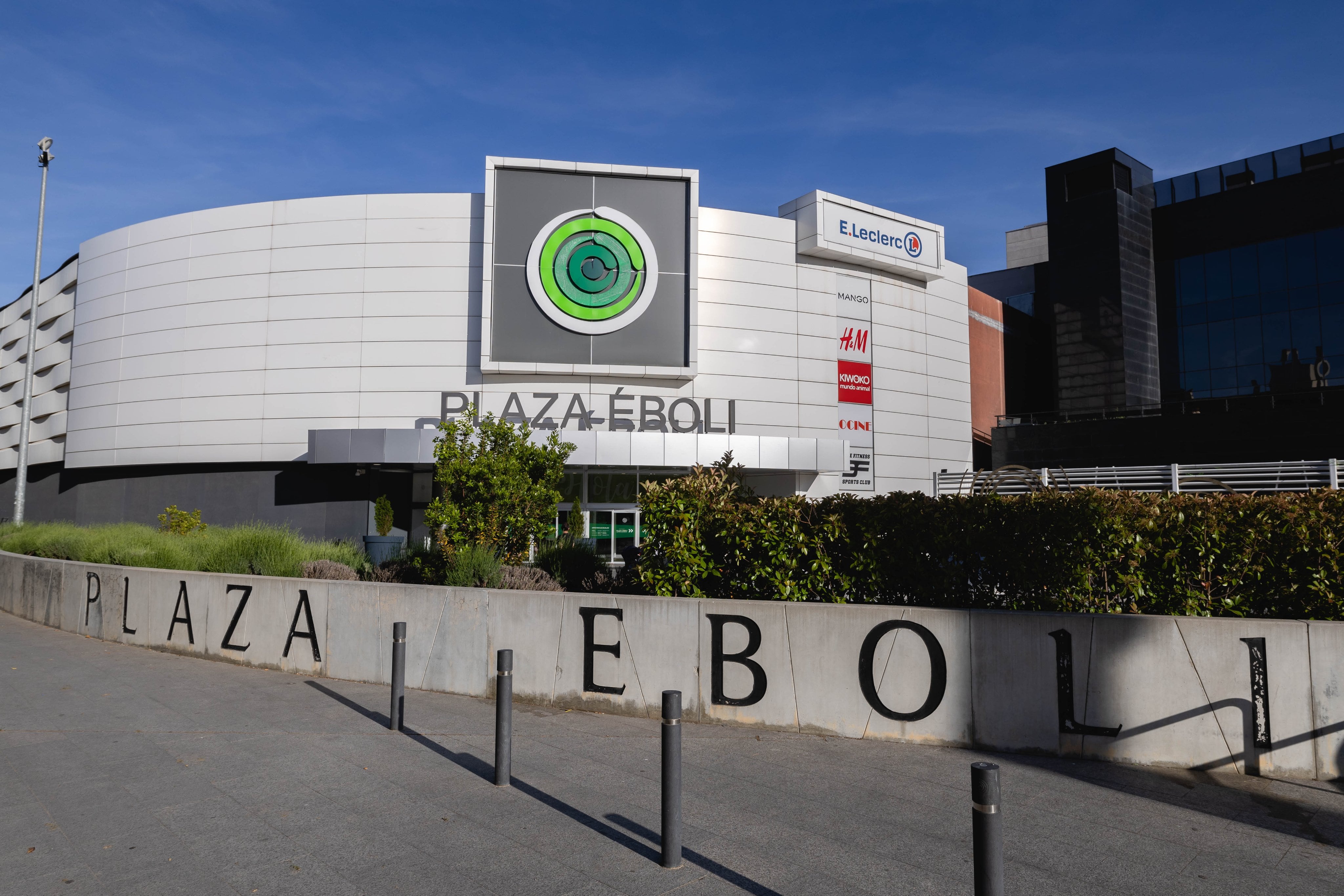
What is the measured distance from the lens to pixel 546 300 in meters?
26.8

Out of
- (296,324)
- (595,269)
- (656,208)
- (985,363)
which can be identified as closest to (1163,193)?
(985,363)

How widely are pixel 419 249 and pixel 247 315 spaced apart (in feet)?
20.9

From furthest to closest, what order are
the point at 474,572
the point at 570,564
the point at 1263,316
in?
the point at 1263,316 → the point at 570,564 → the point at 474,572

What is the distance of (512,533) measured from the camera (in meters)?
12.3

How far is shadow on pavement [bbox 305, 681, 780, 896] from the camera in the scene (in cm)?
453

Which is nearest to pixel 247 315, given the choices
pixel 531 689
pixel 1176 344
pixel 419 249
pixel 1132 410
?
pixel 419 249

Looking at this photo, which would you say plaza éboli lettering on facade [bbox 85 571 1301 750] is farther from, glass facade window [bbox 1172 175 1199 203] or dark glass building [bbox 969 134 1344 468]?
glass facade window [bbox 1172 175 1199 203]

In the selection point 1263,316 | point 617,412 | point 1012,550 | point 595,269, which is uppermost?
point 1263,316

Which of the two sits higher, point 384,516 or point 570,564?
point 384,516

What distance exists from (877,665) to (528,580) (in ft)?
15.4

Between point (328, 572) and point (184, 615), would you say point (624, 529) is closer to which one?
point (328, 572)

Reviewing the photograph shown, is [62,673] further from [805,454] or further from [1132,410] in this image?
[1132,410]

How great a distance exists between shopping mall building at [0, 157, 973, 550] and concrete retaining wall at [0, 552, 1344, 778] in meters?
15.5

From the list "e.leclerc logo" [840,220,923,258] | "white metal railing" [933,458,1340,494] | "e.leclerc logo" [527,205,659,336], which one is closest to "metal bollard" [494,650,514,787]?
"white metal railing" [933,458,1340,494]
